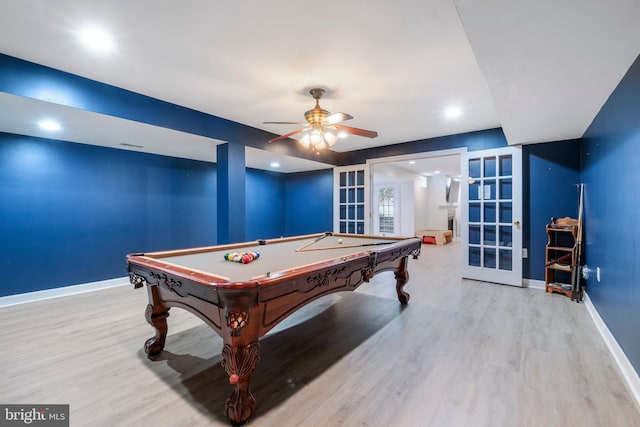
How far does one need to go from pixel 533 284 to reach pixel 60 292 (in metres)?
6.35

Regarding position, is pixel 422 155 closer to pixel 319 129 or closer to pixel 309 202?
pixel 319 129

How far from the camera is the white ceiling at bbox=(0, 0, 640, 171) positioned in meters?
1.53

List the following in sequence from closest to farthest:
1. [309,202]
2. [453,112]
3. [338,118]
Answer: [338,118], [453,112], [309,202]

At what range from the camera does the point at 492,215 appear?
13.9 ft

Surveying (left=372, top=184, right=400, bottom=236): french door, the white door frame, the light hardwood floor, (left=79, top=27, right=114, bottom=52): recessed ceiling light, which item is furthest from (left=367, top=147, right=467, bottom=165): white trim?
(left=79, top=27, right=114, bottom=52): recessed ceiling light

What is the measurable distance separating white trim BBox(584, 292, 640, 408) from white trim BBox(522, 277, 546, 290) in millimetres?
1065

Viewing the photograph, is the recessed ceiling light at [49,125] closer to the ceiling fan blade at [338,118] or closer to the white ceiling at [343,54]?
the white ceiling at [343,54]

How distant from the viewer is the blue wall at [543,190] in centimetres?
371

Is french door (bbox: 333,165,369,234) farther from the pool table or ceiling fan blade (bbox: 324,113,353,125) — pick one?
the pool table

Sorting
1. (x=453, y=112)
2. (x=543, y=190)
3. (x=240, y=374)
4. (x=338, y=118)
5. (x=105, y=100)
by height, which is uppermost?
(x=453, y=112)

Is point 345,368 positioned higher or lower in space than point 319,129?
lower

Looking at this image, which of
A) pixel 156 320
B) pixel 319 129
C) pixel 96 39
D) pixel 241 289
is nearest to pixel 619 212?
pixel 319 129

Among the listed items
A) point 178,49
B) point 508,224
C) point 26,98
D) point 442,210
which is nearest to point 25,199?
point 26,98

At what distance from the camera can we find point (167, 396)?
1678 mm
